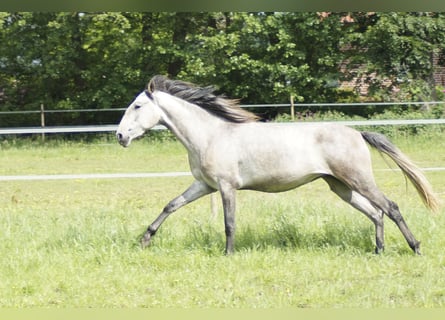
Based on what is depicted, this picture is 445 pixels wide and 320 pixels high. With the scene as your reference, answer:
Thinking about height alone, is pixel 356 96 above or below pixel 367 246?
above

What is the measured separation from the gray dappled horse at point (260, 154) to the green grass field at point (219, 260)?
13.7 inches

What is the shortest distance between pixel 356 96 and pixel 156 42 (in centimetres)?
681

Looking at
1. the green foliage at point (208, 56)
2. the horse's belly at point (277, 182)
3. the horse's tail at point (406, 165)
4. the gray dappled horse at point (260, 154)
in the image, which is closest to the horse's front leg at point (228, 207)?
the gray dappled horse at point (260, 154)

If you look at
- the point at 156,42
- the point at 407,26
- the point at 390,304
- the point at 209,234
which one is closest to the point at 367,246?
the point at 209,234

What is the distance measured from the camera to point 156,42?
21.1m

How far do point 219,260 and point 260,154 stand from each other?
1.03m

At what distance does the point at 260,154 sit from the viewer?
571 centimetres

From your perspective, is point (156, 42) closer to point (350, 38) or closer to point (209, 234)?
point (350, 38)

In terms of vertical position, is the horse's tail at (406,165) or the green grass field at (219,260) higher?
the horse's tail at (406,165)

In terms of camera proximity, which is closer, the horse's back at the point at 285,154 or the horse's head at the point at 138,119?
the horse's back at the point at 285,154

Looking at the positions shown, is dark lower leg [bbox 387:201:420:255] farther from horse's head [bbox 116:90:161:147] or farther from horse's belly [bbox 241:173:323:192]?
horse's head [bbox 116:90:161:147]

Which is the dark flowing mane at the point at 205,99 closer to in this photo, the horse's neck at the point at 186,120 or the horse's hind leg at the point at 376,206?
the horse's neck at the point at 186,120

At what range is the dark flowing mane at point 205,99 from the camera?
19.9ft

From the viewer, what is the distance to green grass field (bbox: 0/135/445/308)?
14.1ft
